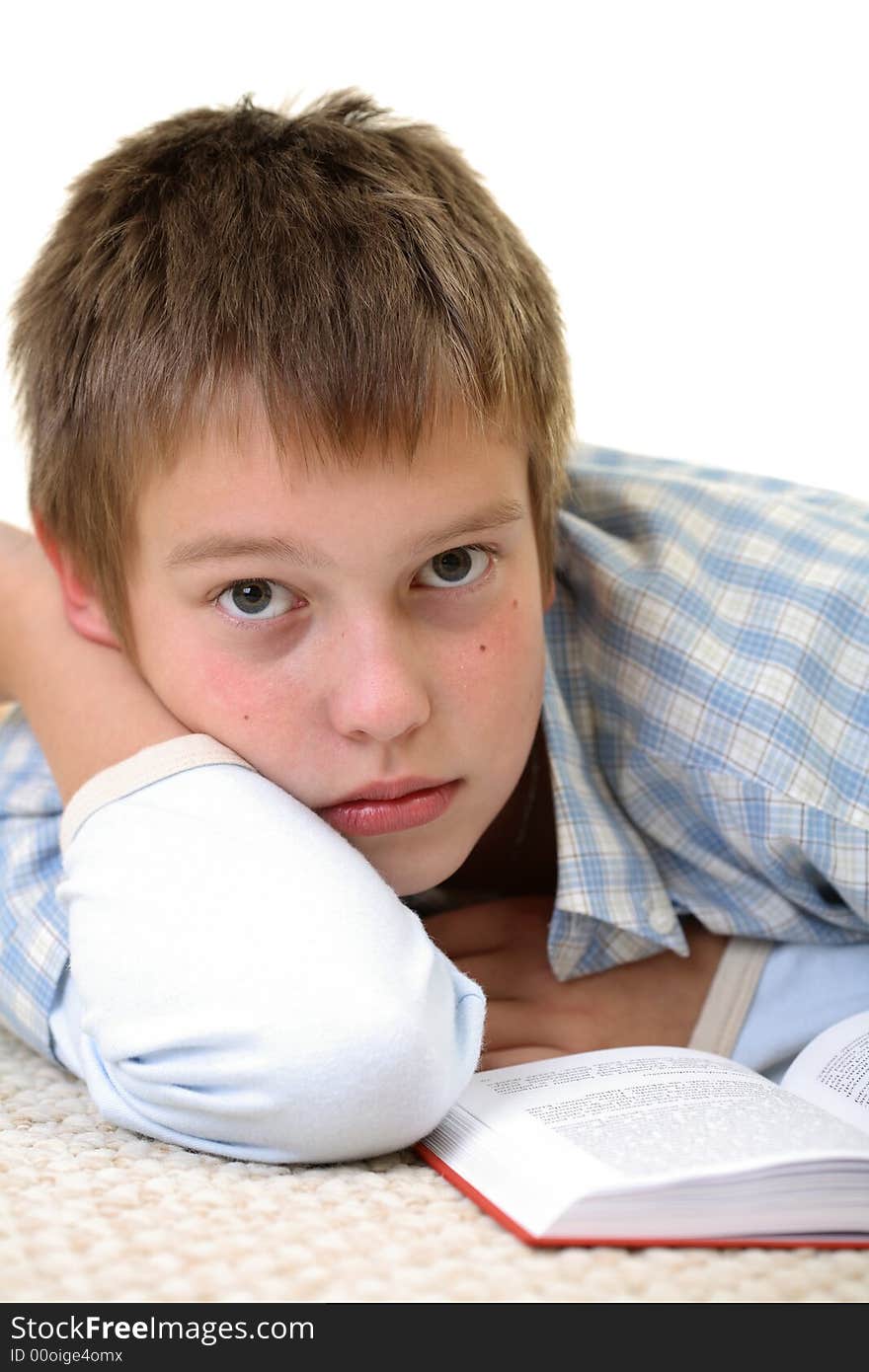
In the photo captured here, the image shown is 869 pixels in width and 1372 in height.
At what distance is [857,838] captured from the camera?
0.94m

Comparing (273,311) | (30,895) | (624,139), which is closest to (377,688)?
(273,311)

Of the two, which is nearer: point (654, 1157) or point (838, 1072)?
point (654, 1157)

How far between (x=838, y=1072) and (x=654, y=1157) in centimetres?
26

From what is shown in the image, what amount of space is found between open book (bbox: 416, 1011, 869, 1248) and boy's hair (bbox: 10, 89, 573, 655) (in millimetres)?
348

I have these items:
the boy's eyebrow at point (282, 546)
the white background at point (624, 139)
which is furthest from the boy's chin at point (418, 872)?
the white background at point (624, 139)

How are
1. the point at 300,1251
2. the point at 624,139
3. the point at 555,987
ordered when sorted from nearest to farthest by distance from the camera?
1. the point at 300,1251
2. the point at 555,987
3. the point at 624,139

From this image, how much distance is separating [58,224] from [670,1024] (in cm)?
68

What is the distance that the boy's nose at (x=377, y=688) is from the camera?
2.59 ft

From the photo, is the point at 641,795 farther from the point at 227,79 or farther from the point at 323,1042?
the point at 227,79

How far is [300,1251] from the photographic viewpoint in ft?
1.93

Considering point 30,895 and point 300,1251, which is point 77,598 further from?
point 300,1251

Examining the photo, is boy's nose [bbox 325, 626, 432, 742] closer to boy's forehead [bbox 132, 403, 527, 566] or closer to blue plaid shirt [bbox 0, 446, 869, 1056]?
boy's forehead [bbox 132, 403, 527, 566]
